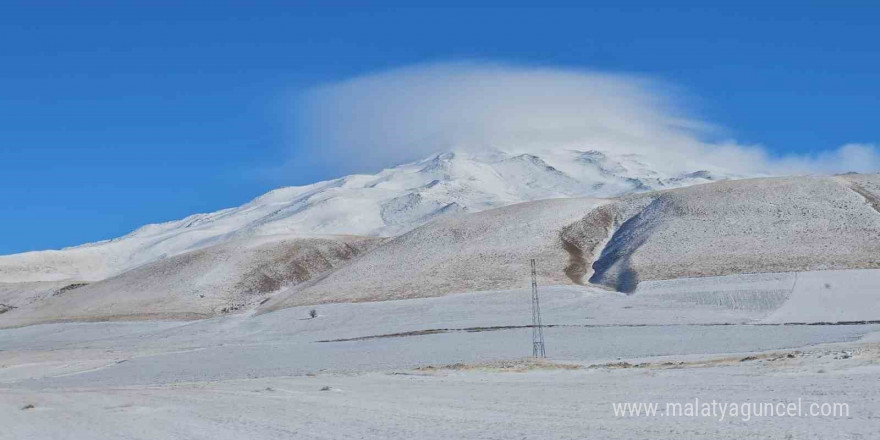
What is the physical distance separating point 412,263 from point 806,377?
70.3 meters

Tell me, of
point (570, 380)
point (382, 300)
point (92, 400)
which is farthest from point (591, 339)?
point (382, 300)

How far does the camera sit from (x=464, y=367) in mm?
35312

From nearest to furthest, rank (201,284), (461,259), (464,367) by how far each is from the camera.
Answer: (464,367) → (461,259) → (201,284)

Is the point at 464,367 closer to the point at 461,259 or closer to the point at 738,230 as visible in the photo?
the point at 461,259

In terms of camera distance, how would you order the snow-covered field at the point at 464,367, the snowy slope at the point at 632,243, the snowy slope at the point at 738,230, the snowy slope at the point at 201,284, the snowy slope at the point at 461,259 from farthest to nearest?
1. the snowy slope at the point at 201,284
2. the snowy slope at the point at 461,259
3. the snowy slope at the point at 632,243
4. the snowy slope at the point at 738,230
5. the snow-covered field at the point at 464,367

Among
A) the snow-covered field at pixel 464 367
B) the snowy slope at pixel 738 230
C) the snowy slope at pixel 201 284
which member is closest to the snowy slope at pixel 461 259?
the snowy slope at pixel 738 230

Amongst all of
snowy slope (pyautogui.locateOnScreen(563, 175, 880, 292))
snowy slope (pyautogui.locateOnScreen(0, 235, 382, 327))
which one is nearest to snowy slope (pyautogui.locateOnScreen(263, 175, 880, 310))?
snowy slope (pyautogui.locateOnScreen(563, 175, 880, 292))

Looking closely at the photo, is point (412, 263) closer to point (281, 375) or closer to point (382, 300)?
point (382, 300)

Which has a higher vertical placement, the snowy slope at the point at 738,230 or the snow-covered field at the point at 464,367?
the snowy slope at the point at 738,230

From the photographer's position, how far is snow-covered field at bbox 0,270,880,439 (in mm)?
19125

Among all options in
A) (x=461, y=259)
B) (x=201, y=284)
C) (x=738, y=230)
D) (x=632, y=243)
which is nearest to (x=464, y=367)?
(x=461, y=259)

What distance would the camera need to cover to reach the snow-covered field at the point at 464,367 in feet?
62.7

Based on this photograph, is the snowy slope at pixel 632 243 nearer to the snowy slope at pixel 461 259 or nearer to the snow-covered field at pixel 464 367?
the snowy slope at pixel 461 259

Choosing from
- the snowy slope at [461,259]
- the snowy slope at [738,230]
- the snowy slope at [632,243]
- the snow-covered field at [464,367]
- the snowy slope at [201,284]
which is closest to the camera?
the snow-covered field at [464,367]
